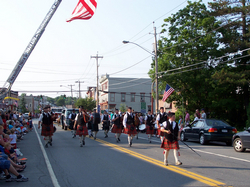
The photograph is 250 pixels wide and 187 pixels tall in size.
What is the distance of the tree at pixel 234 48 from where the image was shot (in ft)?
92.0

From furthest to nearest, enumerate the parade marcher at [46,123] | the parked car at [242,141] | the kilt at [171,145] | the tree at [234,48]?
the tree at [234,48] → the parade marcher at [46,123] → the parked car at [242,141] → the kilt at [171,145]

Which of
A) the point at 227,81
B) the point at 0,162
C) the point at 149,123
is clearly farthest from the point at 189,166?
the point at 227,81

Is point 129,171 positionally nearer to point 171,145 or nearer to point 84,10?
point 171,145

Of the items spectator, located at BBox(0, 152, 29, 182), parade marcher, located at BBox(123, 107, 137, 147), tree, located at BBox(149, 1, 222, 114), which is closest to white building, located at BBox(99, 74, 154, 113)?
tree, located at BBox(149, 1, 222, 114)

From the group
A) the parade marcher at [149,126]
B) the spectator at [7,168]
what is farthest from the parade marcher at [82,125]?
the spectator at [7,168]

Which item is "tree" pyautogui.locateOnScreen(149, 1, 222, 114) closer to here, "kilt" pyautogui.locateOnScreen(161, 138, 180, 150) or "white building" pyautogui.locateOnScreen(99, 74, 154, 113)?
"kilt" pyautogui.locateOnScreen(161, 138, 180, 150)

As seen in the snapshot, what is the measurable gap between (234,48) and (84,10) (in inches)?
660

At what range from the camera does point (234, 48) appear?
28.2 meters

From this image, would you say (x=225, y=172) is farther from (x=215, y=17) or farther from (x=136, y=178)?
(x=215, y=17)

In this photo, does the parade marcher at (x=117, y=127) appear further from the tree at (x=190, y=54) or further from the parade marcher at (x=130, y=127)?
the tree at (x=190, y=54)

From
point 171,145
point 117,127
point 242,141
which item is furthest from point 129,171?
point 117,127

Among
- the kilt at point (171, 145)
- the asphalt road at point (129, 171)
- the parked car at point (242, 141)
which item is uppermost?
the kilt at point (171, 145)

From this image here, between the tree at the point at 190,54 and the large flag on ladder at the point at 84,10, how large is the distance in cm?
1513

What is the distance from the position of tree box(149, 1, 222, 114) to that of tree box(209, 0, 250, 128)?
41.1 inches
